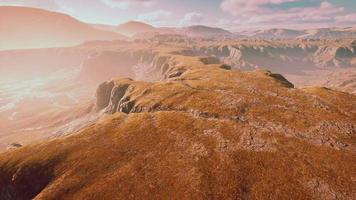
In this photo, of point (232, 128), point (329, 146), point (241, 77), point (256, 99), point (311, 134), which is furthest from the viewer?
point (241, 77)

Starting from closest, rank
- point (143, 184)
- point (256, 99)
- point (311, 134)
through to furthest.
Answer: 1. point (143, 184)
2. point (311, 134)
3. point (256, 99)

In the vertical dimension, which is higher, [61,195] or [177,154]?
[177,154]

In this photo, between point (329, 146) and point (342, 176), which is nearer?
point (342, 176)

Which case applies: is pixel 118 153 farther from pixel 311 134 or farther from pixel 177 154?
pixel 311 134

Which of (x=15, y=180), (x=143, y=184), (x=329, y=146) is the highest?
(x=329, y=146)

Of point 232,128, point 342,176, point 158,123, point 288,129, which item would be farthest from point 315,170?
point 158,123

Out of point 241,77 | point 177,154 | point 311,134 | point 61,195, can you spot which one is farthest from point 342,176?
point 241,77
